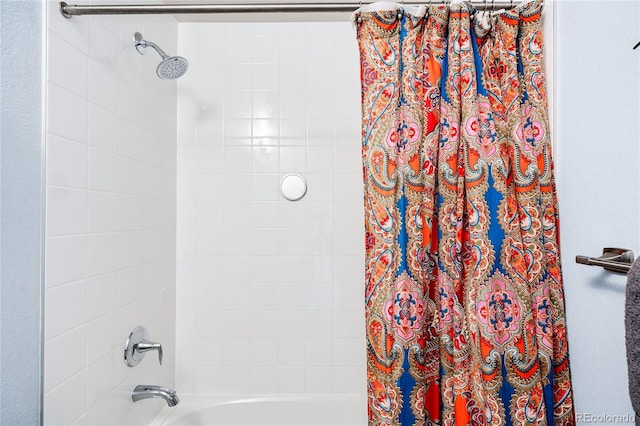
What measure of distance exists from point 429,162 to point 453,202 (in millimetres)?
110

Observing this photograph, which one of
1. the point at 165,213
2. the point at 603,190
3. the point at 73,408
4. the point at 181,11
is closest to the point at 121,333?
the point at 73,408

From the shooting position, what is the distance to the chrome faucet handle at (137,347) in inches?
48.6

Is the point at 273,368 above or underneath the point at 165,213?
underneath

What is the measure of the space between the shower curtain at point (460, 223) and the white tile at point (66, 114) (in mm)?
765

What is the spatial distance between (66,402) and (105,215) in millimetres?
517

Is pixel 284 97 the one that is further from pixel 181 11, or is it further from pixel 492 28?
pixel 492 28

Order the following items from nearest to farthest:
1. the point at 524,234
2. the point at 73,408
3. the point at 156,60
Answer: the point at 524,234
the point at 73,408
the point at 156,60

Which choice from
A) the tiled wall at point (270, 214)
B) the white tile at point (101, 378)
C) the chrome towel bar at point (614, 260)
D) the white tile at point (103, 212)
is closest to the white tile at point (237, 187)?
the tiled wall at point (270, 214)

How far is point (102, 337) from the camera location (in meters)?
1.11

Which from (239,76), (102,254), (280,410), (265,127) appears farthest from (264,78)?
(280,410)

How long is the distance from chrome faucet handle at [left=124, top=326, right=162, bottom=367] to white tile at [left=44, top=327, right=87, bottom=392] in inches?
8.3

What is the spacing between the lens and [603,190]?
0.74 meters

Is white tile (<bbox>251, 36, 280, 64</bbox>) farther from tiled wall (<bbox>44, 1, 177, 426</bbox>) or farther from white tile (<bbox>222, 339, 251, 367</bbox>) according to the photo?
white tile (<bbox>222, 339, 251, 367</bbox>)

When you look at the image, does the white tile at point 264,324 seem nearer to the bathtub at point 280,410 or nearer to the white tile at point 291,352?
the white tile at point 291,352
